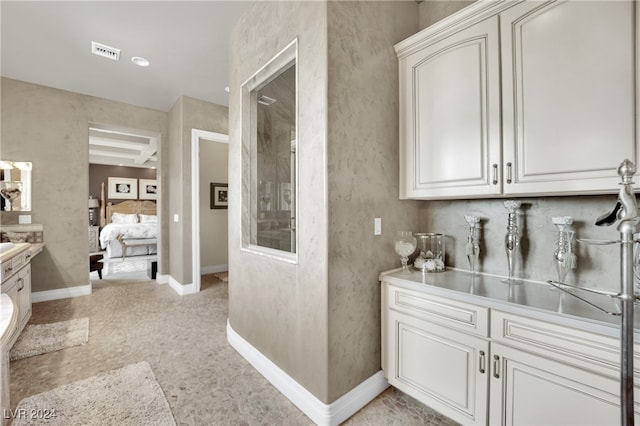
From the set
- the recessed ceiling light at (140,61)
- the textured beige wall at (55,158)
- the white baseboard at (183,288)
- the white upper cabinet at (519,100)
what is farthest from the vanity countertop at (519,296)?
the textured beige wall at (55,158)

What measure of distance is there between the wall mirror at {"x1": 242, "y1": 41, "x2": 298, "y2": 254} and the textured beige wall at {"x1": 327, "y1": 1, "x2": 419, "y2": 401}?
64 centimetres

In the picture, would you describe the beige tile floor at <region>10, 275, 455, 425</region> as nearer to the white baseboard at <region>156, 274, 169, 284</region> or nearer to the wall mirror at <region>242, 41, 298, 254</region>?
the white baseboard at <region>156, 274, 169, 284</region>

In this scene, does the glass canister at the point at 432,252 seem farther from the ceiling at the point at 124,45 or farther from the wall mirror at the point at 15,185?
the wall mirror at the point at 15,185

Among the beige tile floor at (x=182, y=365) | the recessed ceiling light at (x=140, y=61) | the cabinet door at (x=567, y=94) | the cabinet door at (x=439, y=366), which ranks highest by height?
the recessed ceiling light at (x=140, y=61)

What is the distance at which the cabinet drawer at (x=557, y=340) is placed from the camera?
1.12 m

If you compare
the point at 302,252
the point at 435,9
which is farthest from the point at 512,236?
the point at 435,9

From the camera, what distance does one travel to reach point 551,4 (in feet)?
4.68

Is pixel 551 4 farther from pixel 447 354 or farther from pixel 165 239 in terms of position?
pixel 165 239

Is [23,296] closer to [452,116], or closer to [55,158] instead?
[55,158]

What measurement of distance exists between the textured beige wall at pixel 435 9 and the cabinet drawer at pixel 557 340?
2.08 metres

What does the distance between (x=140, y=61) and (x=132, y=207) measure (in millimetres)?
6740

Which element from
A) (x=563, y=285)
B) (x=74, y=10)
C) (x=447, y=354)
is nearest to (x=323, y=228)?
(x=447, y=354)

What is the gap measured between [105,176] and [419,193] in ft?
31.7

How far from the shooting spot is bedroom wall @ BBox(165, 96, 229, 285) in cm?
419
